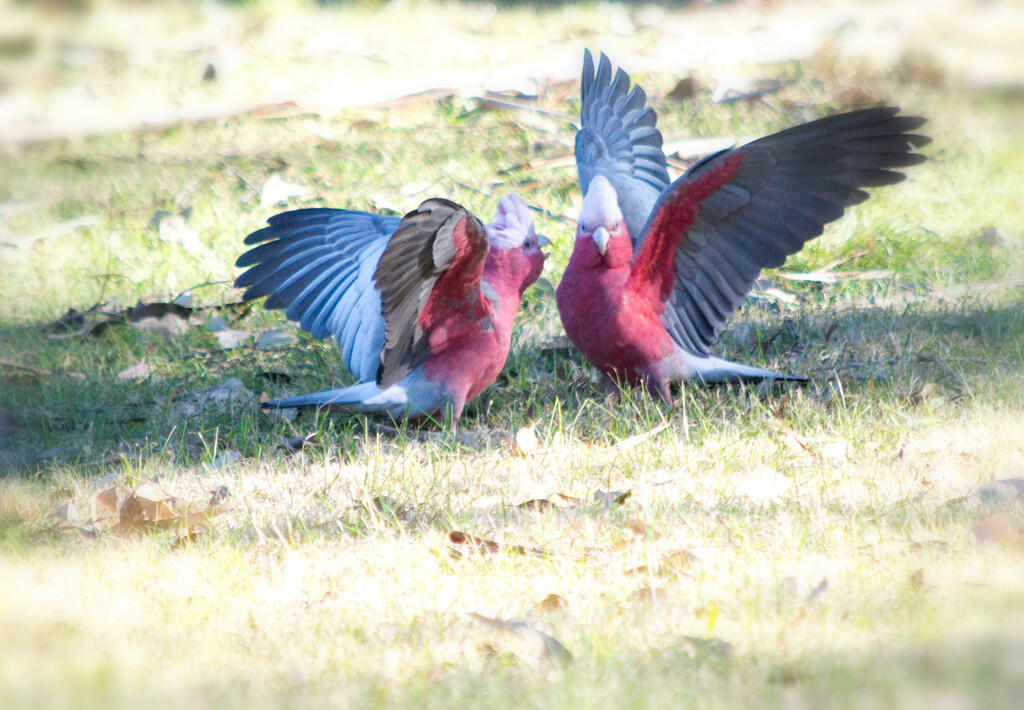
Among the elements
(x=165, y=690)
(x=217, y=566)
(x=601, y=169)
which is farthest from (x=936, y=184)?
(x=165, y=690)

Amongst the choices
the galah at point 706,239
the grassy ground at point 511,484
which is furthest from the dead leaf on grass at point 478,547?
the galah at point 706,239

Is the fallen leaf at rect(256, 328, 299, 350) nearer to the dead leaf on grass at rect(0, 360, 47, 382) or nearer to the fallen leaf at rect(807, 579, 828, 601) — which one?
the dead leaf on grass at rect(0, 360, 47, 382)

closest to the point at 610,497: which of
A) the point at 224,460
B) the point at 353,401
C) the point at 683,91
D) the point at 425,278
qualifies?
the point at 425,278

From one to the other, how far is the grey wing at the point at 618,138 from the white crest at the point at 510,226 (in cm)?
49

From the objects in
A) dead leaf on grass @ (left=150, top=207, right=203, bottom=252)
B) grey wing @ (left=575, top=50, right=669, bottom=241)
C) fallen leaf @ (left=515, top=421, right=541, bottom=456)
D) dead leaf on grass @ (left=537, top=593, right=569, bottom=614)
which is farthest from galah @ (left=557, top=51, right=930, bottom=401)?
dead leaf on grass @ (left=150, top=207, right=203, bottom=252)

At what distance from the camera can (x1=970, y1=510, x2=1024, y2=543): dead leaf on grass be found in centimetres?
214

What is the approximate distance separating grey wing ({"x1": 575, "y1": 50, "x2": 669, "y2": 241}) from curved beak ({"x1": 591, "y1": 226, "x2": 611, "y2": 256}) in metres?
0.69

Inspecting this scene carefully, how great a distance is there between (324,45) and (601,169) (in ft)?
15.1

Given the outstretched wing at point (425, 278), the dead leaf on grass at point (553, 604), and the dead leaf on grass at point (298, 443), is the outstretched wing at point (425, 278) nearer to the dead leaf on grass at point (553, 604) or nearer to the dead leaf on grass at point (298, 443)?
the dead leaf on grass at point (298, 443)

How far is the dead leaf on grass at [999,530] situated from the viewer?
214 centimetres

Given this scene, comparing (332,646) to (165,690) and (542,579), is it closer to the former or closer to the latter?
(165,690)

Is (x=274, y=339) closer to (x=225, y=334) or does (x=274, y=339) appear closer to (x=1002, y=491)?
(x=225, y=334)

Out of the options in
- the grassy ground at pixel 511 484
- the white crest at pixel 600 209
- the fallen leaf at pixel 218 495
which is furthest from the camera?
the white crest at pixel 600 209

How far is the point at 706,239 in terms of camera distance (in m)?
3.13
